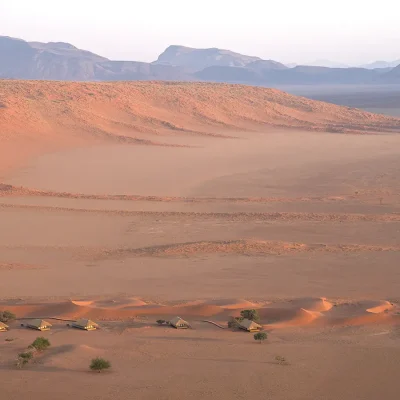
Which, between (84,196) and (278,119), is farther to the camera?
(278,119)

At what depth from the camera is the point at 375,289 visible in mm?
14773

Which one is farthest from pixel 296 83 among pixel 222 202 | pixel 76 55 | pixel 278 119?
pixel 222 202

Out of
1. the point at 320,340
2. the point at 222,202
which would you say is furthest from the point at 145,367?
the point at 222,202

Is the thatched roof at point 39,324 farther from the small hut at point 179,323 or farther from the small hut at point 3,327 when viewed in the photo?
the small hut at point 179,323

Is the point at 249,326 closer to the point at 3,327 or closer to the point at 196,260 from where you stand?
the point at 3,327

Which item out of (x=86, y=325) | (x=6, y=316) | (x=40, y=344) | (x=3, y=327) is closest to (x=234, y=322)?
(x=86, y=325)

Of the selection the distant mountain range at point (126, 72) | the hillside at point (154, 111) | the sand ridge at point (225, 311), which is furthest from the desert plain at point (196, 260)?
the distant mountain range at point (126, 72)

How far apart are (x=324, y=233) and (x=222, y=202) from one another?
221 inches

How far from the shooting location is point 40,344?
10.3 m

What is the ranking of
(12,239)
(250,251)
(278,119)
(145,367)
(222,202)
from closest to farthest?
(145,367) → (250,251) → (12,239) → (222,202) → (278,119)

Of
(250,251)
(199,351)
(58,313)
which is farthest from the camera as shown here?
(250,251)

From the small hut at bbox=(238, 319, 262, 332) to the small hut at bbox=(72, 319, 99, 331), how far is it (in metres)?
2.41

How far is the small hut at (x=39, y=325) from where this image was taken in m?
11.6

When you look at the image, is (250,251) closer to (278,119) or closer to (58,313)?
(58,313)
